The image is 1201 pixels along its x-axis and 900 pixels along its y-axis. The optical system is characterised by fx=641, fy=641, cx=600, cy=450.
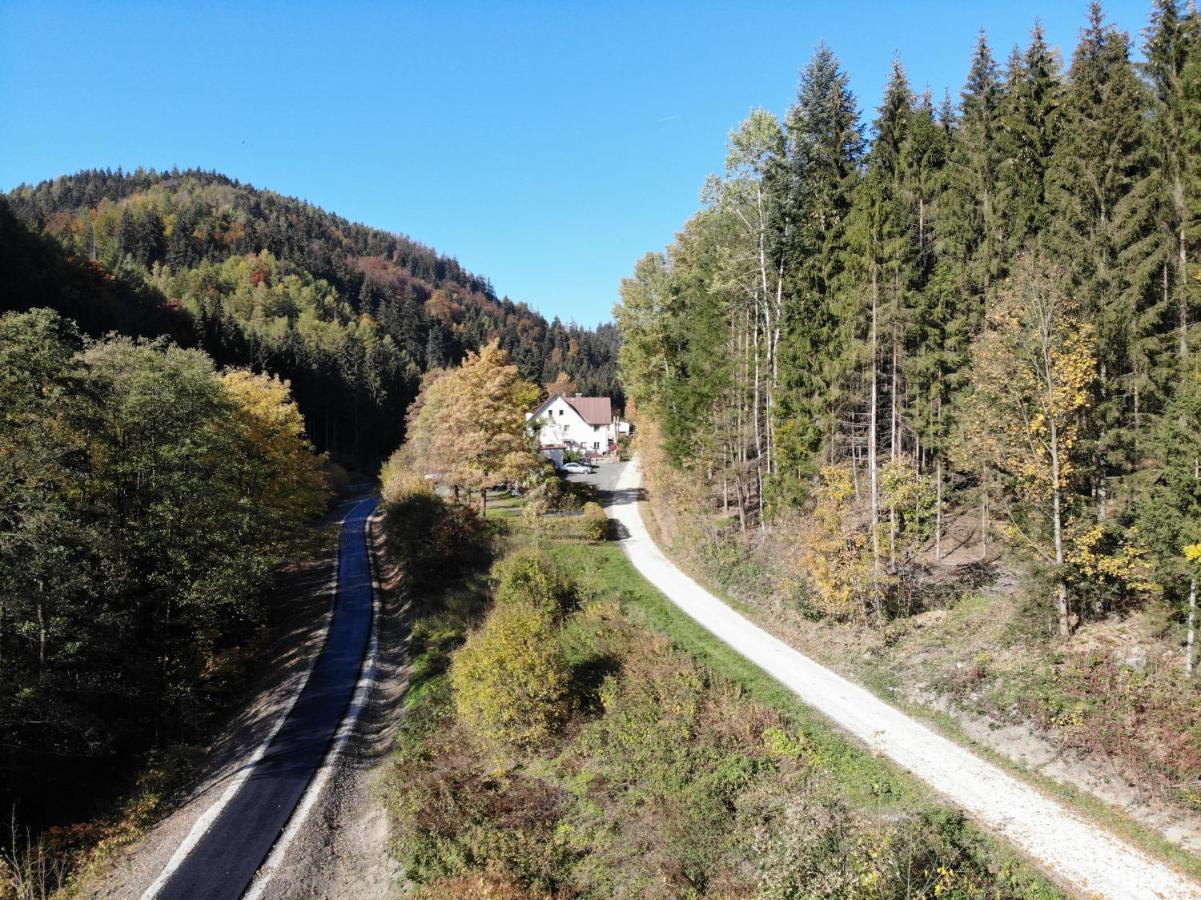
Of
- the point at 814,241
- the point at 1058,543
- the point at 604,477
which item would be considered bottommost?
the point at 1058,543

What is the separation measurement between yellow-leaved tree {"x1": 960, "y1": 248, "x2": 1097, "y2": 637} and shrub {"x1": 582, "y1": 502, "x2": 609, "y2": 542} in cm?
2279

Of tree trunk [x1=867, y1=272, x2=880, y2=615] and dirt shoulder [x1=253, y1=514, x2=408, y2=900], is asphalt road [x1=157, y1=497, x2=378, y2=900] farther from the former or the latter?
tree trunk [x1=867, y1=272, x2=880, y2=615]

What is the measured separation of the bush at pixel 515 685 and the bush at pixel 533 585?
553 centimetres

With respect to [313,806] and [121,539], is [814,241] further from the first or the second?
[121,539]

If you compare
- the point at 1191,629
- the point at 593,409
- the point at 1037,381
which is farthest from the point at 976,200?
the point at 593,409

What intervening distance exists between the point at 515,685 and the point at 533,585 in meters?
7.80

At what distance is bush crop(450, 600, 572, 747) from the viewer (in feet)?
59.1

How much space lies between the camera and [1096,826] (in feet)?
37.9

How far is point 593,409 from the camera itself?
96.5 meters

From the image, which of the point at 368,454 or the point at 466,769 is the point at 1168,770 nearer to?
the point at 466,769

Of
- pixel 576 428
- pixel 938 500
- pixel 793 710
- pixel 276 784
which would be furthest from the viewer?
pixel 576 428

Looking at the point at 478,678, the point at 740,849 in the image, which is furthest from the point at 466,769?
the point at 740,849

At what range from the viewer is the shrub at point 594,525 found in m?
37.2

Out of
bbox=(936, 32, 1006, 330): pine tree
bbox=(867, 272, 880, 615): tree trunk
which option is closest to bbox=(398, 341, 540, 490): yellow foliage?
bbox=(867, 272, 880, 615): tree trunk
